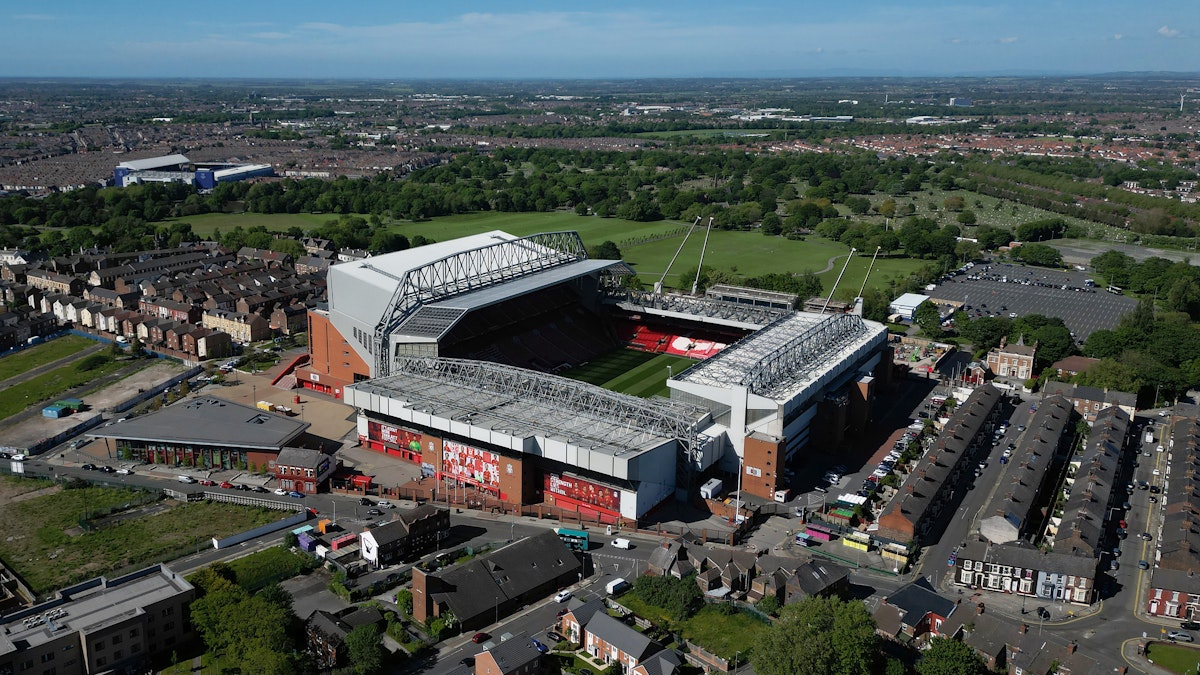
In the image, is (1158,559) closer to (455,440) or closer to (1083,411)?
(1083,411)

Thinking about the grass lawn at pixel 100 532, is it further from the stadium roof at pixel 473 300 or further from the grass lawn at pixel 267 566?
the stadium roof at pixel 473 300

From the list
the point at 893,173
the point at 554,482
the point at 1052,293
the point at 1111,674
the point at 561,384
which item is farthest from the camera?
the point at 893,173

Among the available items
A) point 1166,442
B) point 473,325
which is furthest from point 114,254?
point 1166,442

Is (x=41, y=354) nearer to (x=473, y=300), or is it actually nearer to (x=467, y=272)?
(x=467, y=272)

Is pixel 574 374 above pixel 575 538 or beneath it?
above

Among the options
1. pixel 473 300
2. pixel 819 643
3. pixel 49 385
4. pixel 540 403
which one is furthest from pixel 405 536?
pixel 49 385

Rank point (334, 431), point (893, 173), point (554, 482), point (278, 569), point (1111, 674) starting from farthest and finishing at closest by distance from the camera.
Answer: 1. point (893, 173)
2. point (334, 431)
3. point (554, 482)
4. point (278, 569)
5. point (1111, 674)

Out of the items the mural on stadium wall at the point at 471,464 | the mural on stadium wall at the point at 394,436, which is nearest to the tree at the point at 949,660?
the mural on stadium wall at the point at 471,464
